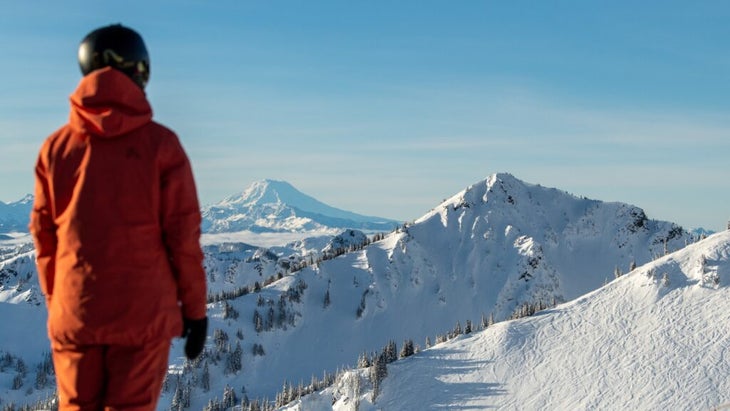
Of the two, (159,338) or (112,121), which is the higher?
(112,121)

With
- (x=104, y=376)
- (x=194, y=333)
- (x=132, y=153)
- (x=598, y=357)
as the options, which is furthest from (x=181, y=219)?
(x=598, y=357)

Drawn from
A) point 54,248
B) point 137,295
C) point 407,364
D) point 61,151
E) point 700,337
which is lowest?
point 407,364

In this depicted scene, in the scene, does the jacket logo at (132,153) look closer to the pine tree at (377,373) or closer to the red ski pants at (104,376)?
the red ski pants at (104,376)

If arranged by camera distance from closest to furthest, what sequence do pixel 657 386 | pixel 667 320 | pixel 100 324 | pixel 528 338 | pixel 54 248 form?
pixel 100 324
pixel 54 248
pixel 657 386
pixel 667 320
pixel 528 338

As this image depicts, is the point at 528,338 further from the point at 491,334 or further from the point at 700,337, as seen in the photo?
the point at 700,337

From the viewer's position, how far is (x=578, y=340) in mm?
123500

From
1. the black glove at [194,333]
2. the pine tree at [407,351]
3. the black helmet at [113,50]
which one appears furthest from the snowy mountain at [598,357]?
the black helmet at [113,50]

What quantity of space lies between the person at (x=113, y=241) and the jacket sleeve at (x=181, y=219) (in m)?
0.01

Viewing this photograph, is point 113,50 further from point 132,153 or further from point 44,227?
point 44,227

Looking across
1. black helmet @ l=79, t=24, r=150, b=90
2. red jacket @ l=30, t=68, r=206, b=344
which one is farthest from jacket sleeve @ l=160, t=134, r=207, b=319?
black helmet @ l=79, t=24, r=150, b=90

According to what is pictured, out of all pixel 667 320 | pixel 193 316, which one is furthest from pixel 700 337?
pixel 193 316

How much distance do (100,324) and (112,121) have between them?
2.26 metres

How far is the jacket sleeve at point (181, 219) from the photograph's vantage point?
24.4 ft

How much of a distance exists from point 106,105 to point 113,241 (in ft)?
5.08
